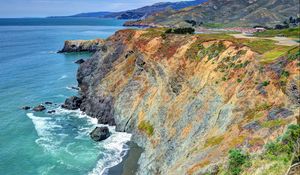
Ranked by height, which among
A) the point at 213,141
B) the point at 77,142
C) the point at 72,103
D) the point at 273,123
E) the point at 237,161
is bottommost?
the point at 77,142

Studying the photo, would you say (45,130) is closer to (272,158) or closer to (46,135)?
(46,135)

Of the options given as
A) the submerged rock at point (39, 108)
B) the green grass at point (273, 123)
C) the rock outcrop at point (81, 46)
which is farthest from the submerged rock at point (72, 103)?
the rock outcrop at point (81, 46)

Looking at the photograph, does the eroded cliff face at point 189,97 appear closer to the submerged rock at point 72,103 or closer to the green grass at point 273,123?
the green grass at point 273,123

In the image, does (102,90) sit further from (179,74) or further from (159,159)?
(159,159)

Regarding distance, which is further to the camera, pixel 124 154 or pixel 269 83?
pixel 124 154

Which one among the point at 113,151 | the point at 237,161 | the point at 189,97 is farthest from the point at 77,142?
the point at 237,161

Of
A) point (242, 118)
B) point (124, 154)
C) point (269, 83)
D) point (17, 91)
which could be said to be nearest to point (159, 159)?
point (124, 154)
